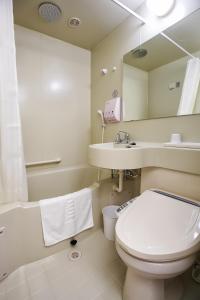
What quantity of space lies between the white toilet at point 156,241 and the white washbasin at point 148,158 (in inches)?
8.6

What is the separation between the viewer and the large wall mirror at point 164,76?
1.10 m

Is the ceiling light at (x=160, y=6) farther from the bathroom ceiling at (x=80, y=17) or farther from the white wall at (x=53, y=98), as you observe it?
the white wall at (x=53, y=98)

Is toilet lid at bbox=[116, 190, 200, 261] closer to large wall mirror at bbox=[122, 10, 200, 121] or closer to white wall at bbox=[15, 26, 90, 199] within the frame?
large wall mirror at bbox=[122, 10, 200, 121]

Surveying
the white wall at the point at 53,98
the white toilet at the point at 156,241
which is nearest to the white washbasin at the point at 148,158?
the white toilet at the point at 156,241

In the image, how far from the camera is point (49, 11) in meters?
1.41

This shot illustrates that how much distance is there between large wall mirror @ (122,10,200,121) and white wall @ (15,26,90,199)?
712mm

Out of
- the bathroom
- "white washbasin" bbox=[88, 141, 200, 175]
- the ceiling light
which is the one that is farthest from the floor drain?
the ceiling light

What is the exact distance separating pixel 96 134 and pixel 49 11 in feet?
4.37

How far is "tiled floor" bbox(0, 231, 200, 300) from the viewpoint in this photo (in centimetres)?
92

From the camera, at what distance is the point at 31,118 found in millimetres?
1739

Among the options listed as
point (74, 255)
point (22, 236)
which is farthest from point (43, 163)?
point (74, 255)

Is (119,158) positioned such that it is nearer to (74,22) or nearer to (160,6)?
(160,6)

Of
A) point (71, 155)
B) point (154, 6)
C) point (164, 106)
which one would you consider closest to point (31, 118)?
point (71, 155)

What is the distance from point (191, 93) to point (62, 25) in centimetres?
146
